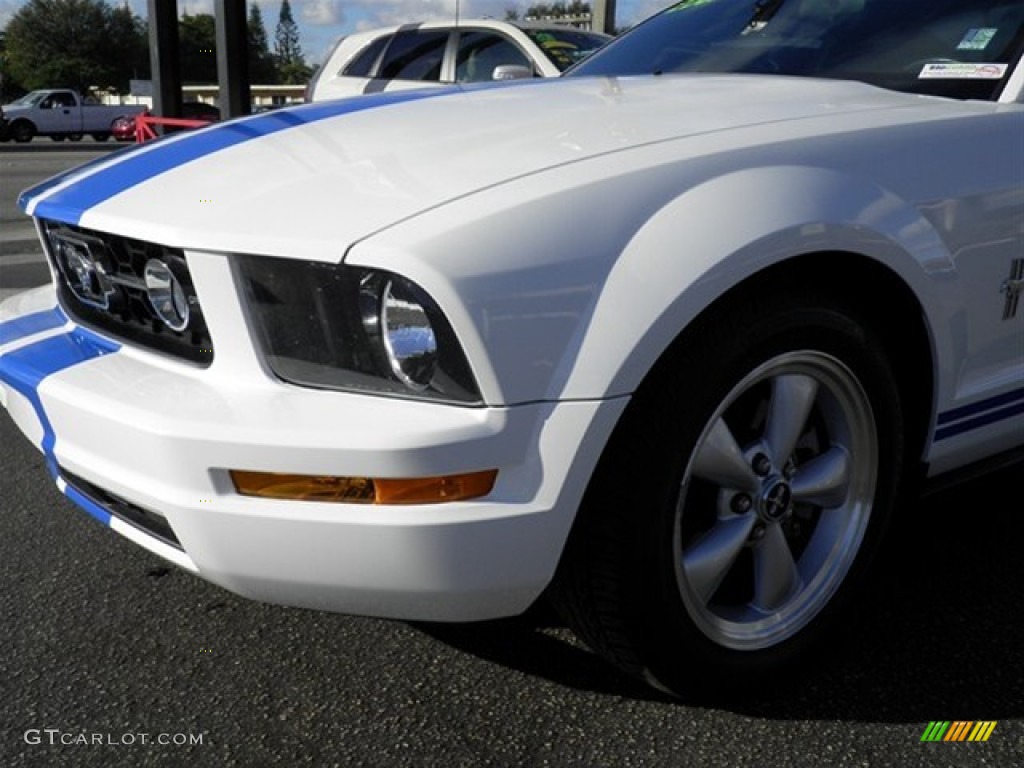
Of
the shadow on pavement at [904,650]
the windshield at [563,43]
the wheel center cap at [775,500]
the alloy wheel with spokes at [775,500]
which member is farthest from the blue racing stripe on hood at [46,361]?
the windshield at [563,43]

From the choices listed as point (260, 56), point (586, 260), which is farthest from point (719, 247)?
point (260, 56)

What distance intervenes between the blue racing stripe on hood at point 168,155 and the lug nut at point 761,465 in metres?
1.17

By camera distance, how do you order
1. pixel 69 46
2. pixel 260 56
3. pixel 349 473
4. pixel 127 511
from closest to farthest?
pixel 349 473, pixel 127 511, pixel 69 46, pixel 260 56

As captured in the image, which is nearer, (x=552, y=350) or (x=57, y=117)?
(x=552, y=350)

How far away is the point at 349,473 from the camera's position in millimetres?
1535

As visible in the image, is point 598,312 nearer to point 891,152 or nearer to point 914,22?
point 891,152

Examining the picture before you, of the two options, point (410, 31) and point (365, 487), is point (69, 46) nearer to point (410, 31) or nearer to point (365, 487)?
point (410, 31)

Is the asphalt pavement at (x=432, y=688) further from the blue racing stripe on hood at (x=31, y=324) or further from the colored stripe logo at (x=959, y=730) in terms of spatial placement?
the blue racing stripe on hood at (x=31, y=324)

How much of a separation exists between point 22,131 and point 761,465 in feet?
100

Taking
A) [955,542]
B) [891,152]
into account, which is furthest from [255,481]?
[955,542]

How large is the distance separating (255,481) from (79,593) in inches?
41.2

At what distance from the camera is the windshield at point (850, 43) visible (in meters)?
2.46

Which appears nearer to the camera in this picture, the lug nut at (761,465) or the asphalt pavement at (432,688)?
the asphalt pavement at (432,688)

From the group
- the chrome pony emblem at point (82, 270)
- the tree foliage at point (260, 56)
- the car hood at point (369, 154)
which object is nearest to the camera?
the car hood at point (369, 154)
